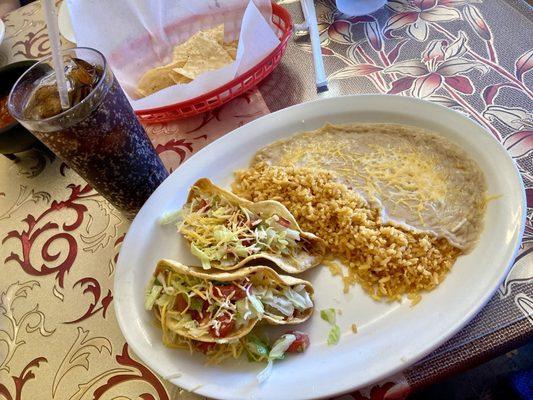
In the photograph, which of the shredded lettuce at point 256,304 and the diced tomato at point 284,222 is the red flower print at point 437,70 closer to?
the diced tomato at point 284,222

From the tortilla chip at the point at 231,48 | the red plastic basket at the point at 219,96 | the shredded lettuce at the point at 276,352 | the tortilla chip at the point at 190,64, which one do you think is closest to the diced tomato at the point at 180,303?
the shredded lettuce at the point at 276,352

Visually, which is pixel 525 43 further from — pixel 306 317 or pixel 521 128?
pixel 306 317

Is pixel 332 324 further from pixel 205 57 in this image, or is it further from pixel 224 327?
pixel 205 57

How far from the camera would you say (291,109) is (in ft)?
4.90

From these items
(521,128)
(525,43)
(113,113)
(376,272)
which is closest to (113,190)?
(113,113)

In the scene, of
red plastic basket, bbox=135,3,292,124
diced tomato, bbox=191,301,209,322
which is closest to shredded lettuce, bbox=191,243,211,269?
diced tomato, bbox=191,301,209,322

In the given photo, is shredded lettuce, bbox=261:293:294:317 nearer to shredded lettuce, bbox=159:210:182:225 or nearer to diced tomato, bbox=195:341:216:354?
diced tomato, bbox=195:341:216:354

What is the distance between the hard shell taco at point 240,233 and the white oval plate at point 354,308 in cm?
6

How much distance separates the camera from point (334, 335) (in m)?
1.06

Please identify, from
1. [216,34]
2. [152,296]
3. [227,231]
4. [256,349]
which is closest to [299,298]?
[256,349]

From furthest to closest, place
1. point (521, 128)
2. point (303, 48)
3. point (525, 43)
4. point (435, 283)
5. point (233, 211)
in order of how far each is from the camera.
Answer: point (303, 48) → point (525, 43) → point (521, 128) → point (233, 211) → point (435, 283)

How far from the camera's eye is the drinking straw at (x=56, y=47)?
3.10 ft

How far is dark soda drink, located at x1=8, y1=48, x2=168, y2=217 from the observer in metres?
1.10

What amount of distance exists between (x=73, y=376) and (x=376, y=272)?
0.85m
